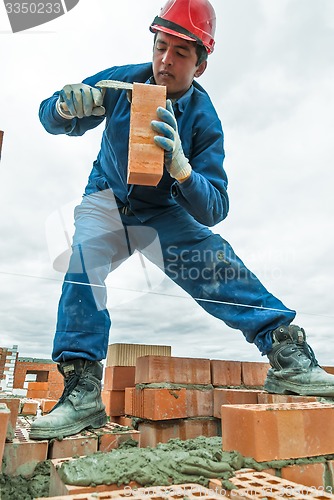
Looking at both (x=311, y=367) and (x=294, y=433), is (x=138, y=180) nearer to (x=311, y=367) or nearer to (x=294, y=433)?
(x=294, y=433)

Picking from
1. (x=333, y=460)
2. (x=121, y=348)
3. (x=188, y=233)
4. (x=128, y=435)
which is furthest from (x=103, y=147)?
(x=333, y=460)

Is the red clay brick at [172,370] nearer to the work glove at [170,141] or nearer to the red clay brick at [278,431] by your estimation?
the red clay brick at [278,431]

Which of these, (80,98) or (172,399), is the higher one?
(80,98)

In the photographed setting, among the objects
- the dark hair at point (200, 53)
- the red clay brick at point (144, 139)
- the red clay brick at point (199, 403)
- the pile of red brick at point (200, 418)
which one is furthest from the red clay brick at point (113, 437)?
the dark hair at point (200, 53)

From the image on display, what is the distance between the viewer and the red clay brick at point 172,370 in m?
2.20

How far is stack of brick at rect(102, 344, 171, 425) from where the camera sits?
2617 millimetres

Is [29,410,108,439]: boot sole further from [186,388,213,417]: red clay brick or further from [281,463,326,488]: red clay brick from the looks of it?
[281,463,326,488]: red clay brick

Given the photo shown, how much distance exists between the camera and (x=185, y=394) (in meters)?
2.16

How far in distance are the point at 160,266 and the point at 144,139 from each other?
0.99 meters

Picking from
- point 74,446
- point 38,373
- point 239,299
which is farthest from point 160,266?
point 38,373

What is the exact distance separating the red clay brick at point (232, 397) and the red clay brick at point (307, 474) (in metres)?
0.69

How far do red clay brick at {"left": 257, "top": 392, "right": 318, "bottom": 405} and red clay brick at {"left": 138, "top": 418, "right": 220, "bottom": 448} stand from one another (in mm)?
371

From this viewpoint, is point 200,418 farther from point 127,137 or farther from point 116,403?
point 127,137

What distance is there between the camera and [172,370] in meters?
2.26
